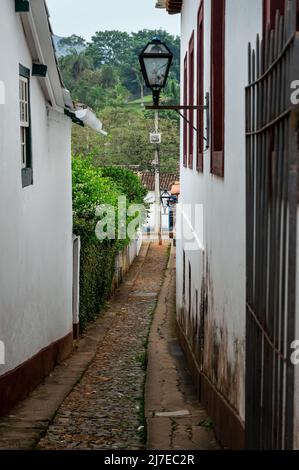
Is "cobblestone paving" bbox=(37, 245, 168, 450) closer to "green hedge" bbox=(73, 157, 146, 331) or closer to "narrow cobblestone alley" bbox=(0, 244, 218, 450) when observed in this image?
"narrow cobblestone alley" bbox=(0, 244, 218, 450)

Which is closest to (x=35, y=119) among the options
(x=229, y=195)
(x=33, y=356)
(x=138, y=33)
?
(x=33, y=356)

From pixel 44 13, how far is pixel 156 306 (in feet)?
43.8

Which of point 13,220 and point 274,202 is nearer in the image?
point 274,202

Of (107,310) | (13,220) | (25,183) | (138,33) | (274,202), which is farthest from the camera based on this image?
(138,33)

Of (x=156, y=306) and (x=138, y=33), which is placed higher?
(x=138, y=33)

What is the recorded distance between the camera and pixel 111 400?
10625 mm

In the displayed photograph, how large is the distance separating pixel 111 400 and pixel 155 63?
412cm

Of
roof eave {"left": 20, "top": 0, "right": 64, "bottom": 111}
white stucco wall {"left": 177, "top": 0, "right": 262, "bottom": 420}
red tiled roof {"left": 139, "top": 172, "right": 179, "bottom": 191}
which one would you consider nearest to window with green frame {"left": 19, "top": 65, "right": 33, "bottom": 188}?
roof eave {"left": 20, "top": 0, "right": 64, "bottom": 111}

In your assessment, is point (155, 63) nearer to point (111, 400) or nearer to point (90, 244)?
point (111, 400)

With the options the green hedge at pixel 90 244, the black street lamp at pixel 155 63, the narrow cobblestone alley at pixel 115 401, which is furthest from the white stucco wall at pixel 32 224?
the green hedge at pixel 90 244

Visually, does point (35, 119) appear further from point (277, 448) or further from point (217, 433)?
point (277, 448)
